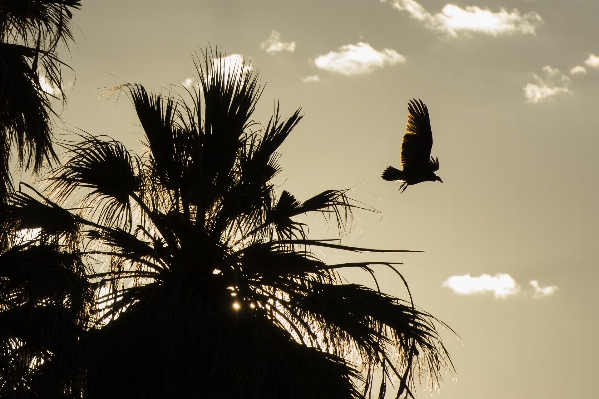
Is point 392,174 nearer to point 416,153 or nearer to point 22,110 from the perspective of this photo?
point 416,153

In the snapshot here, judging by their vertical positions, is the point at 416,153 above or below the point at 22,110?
above

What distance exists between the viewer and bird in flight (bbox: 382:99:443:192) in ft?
38.4

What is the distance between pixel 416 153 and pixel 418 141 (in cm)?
15

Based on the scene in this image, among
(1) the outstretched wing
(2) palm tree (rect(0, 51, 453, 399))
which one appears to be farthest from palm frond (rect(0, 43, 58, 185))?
(1) the outstretched wing

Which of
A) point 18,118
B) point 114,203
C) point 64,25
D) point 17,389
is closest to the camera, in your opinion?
point 17,389

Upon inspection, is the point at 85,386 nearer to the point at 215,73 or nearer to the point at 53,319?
the point at 53,319

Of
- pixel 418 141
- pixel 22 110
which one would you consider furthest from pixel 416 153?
pixel 22 110

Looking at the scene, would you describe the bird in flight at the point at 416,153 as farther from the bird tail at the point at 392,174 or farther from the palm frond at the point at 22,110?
the palm frond at the point at 22,110

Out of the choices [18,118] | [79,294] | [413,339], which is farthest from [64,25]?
[413,339]

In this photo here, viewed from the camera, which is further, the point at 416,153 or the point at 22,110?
the point at 416,153

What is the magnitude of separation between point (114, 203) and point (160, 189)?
0.50m

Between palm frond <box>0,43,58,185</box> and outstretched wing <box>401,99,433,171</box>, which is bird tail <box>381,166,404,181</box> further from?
palm frond <box>0,43,58,185</box>

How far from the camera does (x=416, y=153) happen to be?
11789 mm

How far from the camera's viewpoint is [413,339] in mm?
9781
